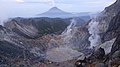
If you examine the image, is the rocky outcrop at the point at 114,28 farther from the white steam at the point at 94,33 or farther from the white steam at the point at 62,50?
the white steam at the point at 94,33

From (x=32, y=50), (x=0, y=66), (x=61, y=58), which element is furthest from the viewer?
(x=32, y=50)

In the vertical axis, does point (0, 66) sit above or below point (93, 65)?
below

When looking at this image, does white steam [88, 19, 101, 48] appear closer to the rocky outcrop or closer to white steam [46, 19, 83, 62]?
white steam [46, 19, 83, 62]

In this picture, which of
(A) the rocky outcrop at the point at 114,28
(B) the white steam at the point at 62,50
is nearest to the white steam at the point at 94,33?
(B) the white steam at the point at 62,50

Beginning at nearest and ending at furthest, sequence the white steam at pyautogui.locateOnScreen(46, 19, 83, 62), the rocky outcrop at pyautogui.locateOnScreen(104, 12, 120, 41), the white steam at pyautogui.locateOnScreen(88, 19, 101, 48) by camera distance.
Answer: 1. the rocky outcrop at pyautogui.locateOnScreen(104, 12, 120, 41)
2. the white steam at pyautogui.locateOnScreen(46, 19, 83, 62)
3. the white steam at pyautogui.locateOnScreen(88, 19, 101, 48)

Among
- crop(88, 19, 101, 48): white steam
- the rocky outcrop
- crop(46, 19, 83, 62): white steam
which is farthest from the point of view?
crop(88, 19, 101, 48): white steam

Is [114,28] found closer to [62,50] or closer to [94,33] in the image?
[62,50]

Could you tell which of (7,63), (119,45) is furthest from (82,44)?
(119,45)

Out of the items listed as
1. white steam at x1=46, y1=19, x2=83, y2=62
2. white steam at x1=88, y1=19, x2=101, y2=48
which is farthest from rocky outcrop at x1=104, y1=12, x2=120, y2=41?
white steam at x1=88, y1=19, x2=101, y2=48

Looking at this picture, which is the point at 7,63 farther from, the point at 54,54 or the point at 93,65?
the point at 93,65
